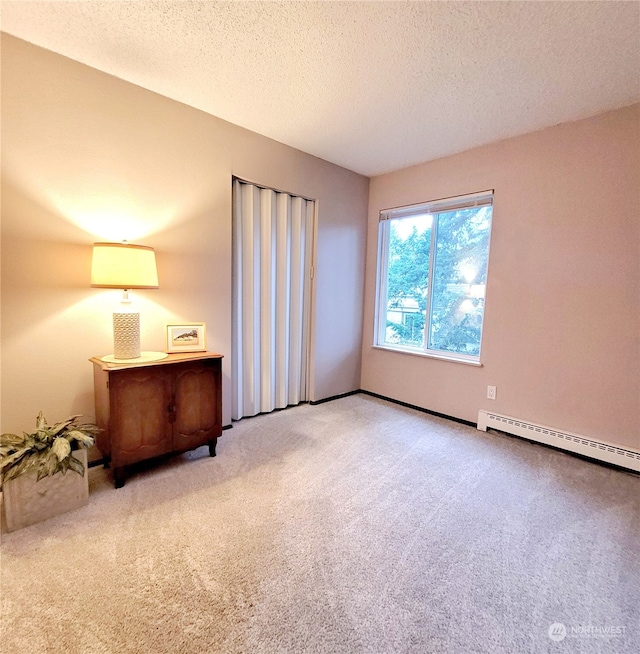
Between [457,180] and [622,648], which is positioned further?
[457,180]

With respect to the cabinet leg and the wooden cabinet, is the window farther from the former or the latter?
the cabinet leg

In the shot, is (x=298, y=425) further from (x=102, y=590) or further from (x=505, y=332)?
(x=505, y=332)

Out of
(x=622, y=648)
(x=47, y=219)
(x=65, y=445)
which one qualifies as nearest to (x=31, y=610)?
(x=65, y=445)

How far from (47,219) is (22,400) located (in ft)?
3.49

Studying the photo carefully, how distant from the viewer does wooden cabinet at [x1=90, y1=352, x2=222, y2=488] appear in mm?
1827

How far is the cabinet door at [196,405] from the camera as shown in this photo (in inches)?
81.7

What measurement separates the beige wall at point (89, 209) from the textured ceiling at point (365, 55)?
190 mm

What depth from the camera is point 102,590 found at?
4.04 feet

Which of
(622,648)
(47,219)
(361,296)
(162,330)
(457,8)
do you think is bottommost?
(622,648)

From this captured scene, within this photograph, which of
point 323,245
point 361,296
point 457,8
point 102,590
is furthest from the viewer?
point 361,296

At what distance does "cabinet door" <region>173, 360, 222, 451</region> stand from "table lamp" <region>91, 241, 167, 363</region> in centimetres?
23

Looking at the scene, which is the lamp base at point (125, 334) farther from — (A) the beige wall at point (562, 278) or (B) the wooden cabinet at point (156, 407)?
(A) the beige wall at point (562, 278)

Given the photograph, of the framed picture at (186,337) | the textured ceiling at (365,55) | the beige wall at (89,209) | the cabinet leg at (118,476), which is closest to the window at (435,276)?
the textured ceiling at (365,55)

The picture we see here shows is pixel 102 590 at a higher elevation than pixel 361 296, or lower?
lower
